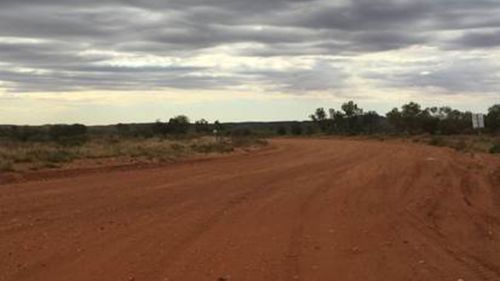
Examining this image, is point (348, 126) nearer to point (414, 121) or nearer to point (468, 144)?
point (414, 121)

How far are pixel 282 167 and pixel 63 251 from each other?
1767cm

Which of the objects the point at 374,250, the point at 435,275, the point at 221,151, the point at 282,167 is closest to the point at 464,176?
the point at 282,167

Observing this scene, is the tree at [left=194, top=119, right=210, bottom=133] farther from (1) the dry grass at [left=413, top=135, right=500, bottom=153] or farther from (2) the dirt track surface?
(2) the dirt track surface

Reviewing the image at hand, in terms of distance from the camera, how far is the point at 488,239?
11.2 m

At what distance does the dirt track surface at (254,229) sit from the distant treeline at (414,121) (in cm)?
8725

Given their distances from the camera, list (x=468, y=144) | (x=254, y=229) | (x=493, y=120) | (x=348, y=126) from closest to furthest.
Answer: (x=254, y=229)
(x=468, y=144)
(x=493, y=120)
(x=348, y=126)

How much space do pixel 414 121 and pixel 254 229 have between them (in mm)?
103028

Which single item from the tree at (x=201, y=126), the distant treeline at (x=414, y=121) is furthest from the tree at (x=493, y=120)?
the tree at (x=201, y=126)

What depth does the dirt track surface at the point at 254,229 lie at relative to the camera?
9.05m

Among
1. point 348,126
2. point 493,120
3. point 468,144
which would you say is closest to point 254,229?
point 468,144

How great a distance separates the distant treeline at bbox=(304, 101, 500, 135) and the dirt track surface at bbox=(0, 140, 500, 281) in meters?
87.2

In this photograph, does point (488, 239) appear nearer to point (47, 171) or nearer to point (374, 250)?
point (374, 250)

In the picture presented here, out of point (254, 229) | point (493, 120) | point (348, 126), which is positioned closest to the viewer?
point (254, 229)

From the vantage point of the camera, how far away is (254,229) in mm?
12258
